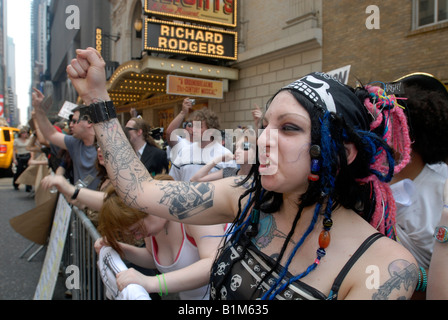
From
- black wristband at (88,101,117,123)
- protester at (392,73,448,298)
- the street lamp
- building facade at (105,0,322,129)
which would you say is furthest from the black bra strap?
the street lamp

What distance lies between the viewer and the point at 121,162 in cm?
146

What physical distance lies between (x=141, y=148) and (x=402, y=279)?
13.2 feet

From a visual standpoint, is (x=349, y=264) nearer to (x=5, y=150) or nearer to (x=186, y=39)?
(x=186, y=39)

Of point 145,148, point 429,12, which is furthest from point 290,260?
point 429,12

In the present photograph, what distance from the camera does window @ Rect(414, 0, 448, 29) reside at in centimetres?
790

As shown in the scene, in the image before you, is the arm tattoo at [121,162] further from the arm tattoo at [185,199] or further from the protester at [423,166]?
the protester at [423,166]

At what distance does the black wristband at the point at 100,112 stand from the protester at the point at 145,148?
3105 millimetres

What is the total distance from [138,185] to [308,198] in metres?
0.75

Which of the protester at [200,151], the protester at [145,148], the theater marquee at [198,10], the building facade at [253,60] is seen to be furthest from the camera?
the theater marquee at [198,10]

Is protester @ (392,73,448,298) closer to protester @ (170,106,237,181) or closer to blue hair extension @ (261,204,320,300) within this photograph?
blue hair extension @ (261,204,320,300)

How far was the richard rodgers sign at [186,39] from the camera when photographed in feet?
38.4

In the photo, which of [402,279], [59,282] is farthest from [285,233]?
[59,282]

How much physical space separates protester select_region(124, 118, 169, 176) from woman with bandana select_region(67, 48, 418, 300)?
10.0 ft

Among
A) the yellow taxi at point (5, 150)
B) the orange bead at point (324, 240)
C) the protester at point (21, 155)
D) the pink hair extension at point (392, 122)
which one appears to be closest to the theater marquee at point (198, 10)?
the protester at point (21, 155)
